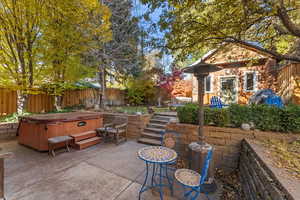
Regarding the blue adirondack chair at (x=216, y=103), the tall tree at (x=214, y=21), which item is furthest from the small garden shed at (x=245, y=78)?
the tall tree at (x=214, y=21)

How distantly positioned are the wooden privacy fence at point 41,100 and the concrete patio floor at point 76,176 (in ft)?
12.9

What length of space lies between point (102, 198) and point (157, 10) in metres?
4.41

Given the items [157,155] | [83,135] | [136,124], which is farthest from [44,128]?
[157,155]

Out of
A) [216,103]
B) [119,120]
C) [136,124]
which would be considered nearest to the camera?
[136,124]

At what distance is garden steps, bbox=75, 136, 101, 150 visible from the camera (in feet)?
12.9

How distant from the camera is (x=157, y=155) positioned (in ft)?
7.14

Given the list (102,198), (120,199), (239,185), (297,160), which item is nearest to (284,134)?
(297,160)

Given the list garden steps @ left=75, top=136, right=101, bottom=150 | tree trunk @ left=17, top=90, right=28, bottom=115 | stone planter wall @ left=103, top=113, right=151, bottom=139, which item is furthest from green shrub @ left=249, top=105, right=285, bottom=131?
tree trunk @ left=17, top=90, right=28, bottom=115

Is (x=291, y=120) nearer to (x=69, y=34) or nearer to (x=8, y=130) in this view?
(x=69, y=34)

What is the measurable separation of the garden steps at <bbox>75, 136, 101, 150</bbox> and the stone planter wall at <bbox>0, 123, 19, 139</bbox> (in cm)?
301

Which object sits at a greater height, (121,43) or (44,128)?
(121,43)

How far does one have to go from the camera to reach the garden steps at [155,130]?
178 inches

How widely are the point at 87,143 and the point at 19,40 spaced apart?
15.8ft

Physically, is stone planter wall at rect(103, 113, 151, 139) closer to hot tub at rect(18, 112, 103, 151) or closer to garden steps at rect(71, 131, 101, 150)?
garden steps at rect(71, 131, 101, 150)
